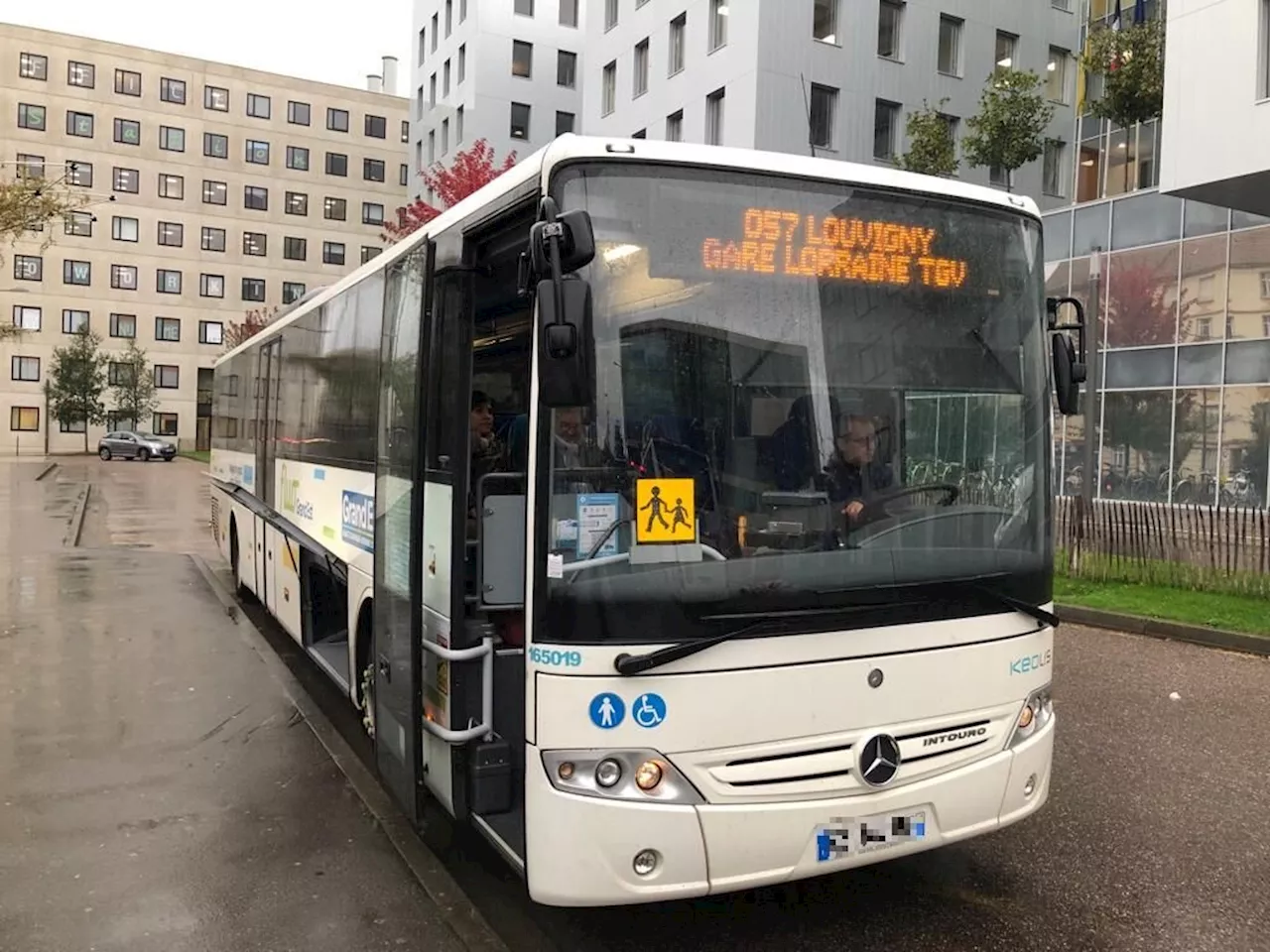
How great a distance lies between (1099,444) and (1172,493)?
86.4 inches

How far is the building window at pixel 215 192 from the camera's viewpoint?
222 feet

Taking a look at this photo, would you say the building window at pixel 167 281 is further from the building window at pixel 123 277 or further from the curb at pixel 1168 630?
the curb at pixel 1168 630

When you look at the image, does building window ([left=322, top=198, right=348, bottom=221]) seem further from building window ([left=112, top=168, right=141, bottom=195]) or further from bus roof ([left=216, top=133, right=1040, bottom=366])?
bus roof ([left=216, top=133, right=1040, bottom=366])

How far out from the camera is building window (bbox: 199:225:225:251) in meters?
67.5

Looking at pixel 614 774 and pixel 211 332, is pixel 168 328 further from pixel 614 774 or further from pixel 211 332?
pixel 614 774

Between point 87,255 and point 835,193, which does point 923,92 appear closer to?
point 835,193

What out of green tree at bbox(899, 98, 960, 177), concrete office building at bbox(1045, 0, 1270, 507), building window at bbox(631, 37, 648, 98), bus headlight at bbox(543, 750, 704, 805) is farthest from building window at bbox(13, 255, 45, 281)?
bus headlight at bbox(543, 750, 704, 805)

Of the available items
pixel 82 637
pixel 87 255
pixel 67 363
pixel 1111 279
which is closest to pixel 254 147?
pixel 87 255

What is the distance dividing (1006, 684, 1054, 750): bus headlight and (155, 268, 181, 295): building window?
232ft

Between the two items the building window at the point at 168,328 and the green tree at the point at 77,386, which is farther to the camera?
the building window at the point at 168,328

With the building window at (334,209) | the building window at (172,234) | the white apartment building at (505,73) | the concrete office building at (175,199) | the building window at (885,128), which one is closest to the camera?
the building window at (885,128)

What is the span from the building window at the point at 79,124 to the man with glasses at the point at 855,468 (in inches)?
2874

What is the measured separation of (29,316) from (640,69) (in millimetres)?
46134

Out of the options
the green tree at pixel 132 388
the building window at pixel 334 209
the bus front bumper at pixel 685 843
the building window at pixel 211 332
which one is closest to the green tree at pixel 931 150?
the bus front bumper at pixel 685 843
